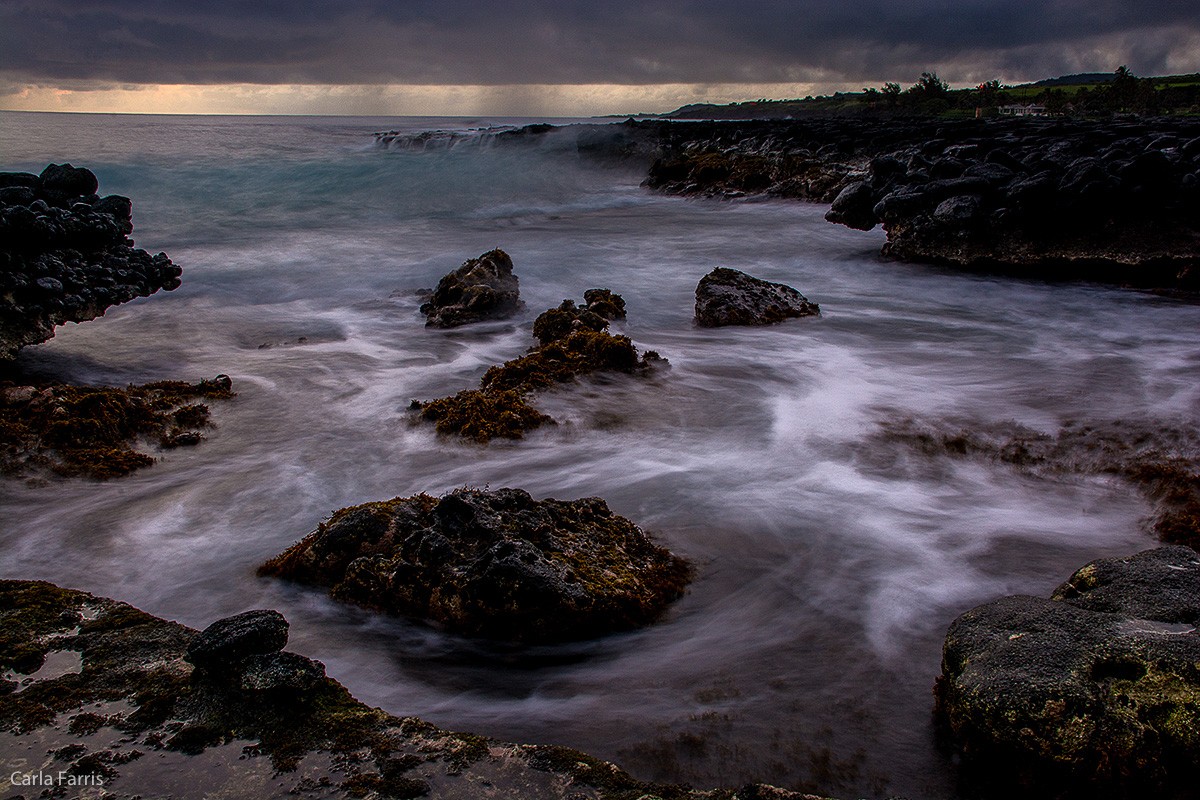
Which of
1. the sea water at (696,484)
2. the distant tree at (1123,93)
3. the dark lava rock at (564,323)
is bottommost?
the sea water at (696,484)

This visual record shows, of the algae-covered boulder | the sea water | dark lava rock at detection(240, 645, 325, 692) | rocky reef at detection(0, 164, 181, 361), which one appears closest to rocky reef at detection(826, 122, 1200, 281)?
the sea water

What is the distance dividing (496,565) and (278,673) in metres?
1.00

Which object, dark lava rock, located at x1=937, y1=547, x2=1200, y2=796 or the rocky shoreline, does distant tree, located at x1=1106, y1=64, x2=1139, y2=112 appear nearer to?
the rocky shoreline

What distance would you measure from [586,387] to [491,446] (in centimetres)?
126

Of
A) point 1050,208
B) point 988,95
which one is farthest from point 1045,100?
point 1050,208

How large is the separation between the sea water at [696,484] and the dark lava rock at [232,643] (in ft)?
2.39

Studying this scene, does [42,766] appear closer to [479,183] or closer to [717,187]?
[717,187]

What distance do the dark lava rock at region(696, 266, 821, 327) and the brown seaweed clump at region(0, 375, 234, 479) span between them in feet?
17.9

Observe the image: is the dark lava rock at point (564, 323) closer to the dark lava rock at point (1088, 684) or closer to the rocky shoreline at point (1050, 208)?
the dark lava rock at point (1088, 684)

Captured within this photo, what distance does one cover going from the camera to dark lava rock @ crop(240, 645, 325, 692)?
215cm

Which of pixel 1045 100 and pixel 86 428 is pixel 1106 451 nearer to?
pixel 86 428

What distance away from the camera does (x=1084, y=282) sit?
9.56 meters

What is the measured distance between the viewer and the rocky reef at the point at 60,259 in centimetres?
608

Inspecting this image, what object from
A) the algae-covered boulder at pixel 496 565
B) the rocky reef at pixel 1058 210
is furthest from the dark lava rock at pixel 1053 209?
the algae-covered boulder at pixel 496 565
